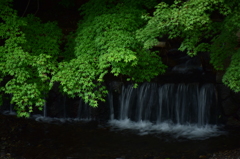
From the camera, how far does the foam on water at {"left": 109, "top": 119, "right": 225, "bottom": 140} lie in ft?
32.4

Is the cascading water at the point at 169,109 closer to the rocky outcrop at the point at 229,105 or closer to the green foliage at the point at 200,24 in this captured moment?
the rocky outcrop at the point at 229,105

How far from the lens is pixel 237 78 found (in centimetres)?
723

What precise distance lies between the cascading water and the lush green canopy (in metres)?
2.69

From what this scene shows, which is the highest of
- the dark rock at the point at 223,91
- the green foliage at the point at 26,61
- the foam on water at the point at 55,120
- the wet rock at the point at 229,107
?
the green foliage at the point at 26,61

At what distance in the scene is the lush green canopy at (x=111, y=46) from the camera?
7422mm

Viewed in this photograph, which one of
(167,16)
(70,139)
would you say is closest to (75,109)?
(70,139)

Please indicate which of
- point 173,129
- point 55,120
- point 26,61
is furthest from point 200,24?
point 55,120

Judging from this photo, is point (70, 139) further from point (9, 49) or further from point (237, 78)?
point (237, 78)

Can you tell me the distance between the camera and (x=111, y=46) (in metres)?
8.31

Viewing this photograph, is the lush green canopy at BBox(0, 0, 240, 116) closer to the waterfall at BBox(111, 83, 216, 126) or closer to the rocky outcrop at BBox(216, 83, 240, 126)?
the rocky outcrop at BBox(216, 83, 240, 126)

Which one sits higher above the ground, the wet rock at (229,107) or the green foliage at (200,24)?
the green foliage at (200,24)

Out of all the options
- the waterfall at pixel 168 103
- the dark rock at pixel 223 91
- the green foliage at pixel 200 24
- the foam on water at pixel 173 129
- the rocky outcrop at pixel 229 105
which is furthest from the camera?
the waterfall at pixel 168 103

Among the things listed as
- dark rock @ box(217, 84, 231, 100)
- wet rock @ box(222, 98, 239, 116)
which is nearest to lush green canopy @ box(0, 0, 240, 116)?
dark rock @ box(217, 84, 231, 100)

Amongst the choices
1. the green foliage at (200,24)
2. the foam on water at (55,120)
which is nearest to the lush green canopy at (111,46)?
the green foliage at (200,24)
